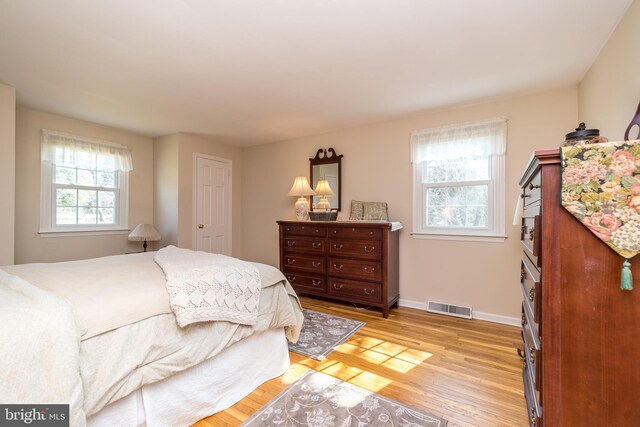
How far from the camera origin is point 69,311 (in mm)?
1126

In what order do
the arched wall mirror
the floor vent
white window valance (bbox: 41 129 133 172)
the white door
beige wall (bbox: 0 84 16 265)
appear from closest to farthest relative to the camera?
beige wall (bbox: 0 84 16 265)
the floor vent
white window valance (bbox: 41 129 133 172)
the arched wall mirror
the white door

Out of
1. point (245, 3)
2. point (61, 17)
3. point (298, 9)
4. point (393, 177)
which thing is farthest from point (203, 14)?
point (393, 177)

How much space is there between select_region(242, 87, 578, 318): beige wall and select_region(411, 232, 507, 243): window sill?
48 mm

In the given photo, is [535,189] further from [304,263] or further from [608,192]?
[304,263]

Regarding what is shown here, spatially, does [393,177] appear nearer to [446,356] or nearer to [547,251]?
[446,356]

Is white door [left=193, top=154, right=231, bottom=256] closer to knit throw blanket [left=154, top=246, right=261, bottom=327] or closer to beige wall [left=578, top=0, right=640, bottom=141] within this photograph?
knit throw blanket [left=154, top=246, right=261, bottom=327]

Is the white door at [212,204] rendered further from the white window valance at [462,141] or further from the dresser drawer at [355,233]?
the white window valance at [462,141]

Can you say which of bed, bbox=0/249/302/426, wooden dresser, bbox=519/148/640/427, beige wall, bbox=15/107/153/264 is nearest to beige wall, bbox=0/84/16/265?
beige wall, bbox=15/107/153/264

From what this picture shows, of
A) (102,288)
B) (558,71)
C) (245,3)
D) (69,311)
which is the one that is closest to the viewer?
(69,311)

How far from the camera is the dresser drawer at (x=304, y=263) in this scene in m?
3.54

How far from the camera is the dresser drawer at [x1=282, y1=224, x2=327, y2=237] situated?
351cm

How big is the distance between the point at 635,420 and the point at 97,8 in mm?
3044

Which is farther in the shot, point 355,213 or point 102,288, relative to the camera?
point 355,213

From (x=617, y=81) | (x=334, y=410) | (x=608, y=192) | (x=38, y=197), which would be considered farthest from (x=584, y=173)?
(x=38, y=197)
